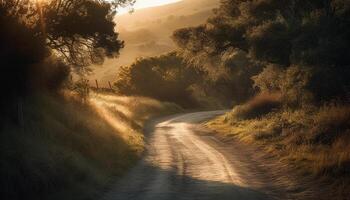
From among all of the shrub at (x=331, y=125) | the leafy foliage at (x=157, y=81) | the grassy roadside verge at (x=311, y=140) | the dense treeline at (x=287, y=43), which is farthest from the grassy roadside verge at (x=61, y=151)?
the leafy foliage at (x=157, y=81)

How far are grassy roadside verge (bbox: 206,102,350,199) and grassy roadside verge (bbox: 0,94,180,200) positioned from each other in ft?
20.4

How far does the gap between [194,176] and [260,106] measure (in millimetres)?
19092

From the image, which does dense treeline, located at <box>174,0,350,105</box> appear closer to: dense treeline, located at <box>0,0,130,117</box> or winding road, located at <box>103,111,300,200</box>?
winding road, located at <box>103,111,300,200</box>

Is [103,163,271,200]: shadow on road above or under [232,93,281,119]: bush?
under

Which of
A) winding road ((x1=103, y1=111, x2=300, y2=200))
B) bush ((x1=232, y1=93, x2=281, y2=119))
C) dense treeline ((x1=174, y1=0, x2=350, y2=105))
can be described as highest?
dense treeline ((x1=174, y1=0, x2=350, y2=105))

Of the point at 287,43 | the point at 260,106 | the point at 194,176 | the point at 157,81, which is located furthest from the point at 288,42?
the point at 157,81

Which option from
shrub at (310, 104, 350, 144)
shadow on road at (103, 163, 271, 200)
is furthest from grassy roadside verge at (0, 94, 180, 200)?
shrub at (310, 104, 350, 144)

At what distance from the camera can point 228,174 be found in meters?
18.5

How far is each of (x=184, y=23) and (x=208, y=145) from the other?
17425 centimetres

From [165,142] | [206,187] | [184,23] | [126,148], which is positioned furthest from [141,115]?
[184,23]

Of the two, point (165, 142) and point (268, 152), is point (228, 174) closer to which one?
point (268, 152)

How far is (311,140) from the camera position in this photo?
21.6 m

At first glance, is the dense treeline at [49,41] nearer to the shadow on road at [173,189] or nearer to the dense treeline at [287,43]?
the shadow on road at [173,189]

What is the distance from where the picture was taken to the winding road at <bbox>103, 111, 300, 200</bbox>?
49.8ft
